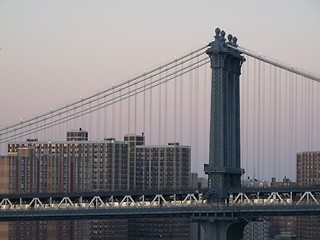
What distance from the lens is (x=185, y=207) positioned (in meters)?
140

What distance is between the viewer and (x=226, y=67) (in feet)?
470

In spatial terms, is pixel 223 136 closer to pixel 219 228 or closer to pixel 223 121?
pixel 223 121

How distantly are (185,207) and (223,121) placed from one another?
9.77 meters

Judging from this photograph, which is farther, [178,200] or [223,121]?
[178,200]

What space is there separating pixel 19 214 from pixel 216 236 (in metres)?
20.8

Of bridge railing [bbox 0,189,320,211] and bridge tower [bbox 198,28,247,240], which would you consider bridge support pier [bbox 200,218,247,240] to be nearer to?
bridge tower [bbox 198,28,247,240]

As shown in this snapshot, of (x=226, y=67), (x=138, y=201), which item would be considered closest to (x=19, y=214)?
(x=138, y=201)

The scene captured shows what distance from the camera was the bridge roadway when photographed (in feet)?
447

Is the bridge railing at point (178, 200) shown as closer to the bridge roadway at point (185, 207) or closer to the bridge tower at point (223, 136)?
the bridge roadway at point (185, 207)

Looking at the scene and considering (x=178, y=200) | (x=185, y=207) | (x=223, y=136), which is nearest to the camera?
(x=185, y=207)

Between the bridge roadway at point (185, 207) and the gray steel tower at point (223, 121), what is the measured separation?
5.97 feet

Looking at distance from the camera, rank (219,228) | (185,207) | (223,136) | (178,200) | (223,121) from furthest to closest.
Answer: (178,200), (223,121), (223,136), (219,228), (185,207)

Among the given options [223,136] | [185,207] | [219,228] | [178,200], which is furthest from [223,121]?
[178,200]

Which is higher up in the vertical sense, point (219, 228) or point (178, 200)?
point (178, 200)
